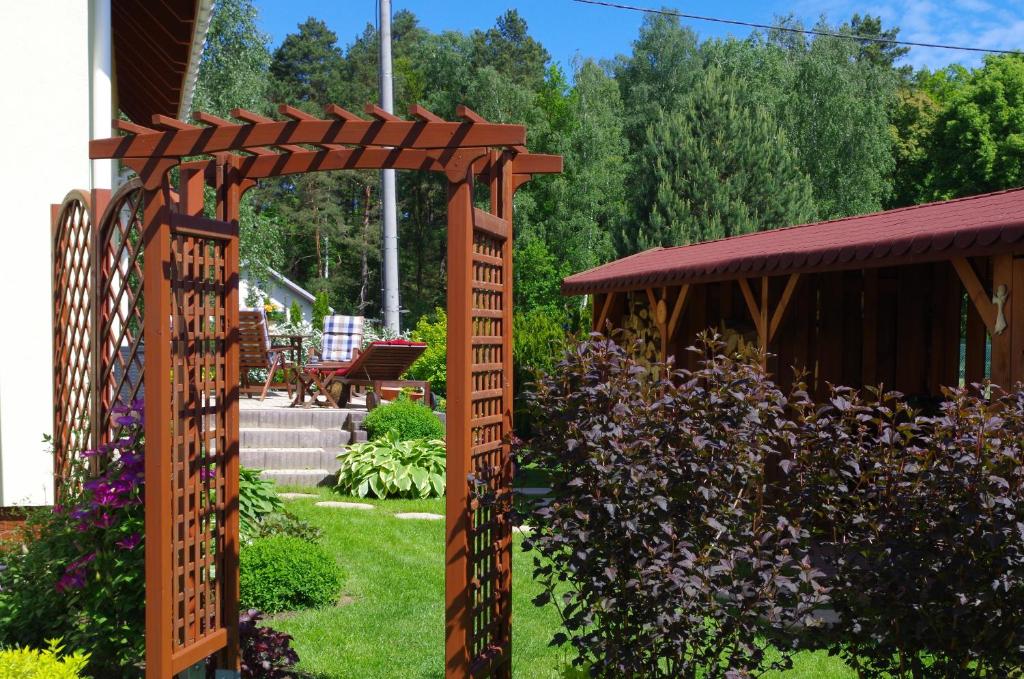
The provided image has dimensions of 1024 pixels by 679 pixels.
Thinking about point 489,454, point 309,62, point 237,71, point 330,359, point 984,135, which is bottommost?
point 489,454

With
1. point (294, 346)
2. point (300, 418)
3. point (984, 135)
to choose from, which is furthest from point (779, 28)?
point (300, 418)

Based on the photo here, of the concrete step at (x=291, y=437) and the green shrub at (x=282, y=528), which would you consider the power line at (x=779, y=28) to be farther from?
the green shrub at (x=282, y=528)

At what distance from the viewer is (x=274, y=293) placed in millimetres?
37000

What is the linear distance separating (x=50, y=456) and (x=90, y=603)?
1846 millimetres

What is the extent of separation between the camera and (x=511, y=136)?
314 cm

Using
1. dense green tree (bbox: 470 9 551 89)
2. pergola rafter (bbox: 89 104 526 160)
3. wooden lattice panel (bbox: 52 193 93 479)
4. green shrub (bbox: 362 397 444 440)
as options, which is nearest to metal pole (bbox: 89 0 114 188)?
wooden lattice panel (bbox: 52 193 93 479)

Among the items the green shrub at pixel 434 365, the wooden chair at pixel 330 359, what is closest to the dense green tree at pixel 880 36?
the green shrub at pixel 434 365

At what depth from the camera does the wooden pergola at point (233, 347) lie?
126 inches

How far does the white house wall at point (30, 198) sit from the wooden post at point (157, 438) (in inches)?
93.9

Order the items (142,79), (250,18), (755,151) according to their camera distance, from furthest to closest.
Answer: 1. (755,151)
2. (250,18)
3. (142,79)

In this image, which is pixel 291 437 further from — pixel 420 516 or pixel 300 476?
pixel 420 516

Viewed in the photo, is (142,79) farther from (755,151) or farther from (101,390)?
(755,151)

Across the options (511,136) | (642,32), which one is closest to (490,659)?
(511,136)

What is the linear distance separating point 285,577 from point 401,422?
4528 mm
